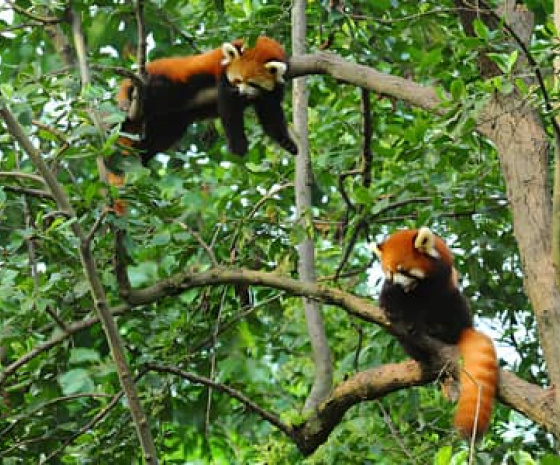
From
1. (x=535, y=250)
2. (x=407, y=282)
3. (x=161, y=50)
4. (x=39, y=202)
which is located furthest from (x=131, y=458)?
(x=161, y=50)

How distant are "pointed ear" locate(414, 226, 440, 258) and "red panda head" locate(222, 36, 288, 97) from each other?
1636mm

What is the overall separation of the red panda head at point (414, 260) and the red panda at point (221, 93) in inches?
50.2

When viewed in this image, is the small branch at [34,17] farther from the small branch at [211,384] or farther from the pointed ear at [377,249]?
the pointed ear at [377,249]

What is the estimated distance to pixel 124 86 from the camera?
486 cm

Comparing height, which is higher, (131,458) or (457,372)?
(457,372)

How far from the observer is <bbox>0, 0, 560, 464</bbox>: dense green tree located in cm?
333

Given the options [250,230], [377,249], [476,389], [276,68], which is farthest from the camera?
[276,68]

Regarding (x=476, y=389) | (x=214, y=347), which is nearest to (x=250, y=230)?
(x=214, y=347)

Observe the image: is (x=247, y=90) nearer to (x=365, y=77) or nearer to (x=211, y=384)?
(x=365, y=77)

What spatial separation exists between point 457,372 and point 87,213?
1.41 meters

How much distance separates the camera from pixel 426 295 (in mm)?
4453

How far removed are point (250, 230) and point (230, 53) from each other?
187 centimetres

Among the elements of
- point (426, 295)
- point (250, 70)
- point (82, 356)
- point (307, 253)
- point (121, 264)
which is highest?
point (121, 264)

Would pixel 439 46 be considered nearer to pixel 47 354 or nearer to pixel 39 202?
pixel 39 202
